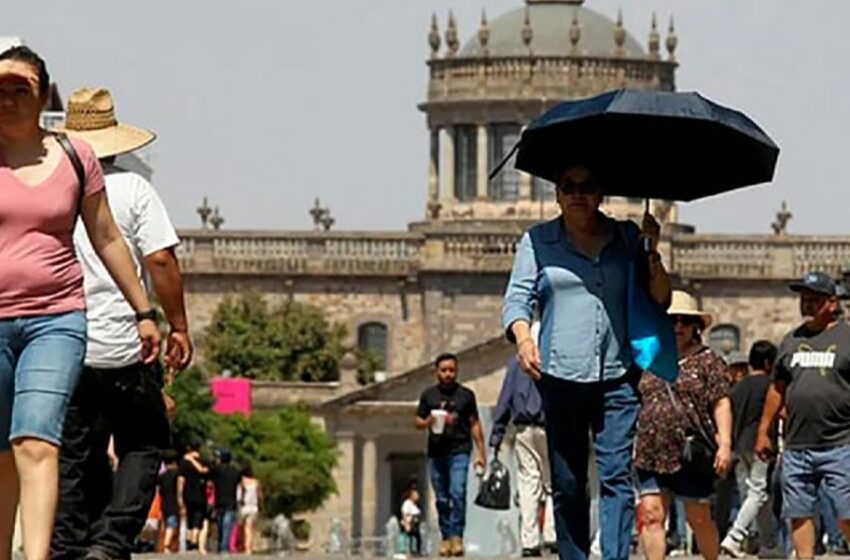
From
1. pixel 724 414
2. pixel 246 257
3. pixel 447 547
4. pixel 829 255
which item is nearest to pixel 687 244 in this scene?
pixel 829 255

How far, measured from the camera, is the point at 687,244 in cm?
11469

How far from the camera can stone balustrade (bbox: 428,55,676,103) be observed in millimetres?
121438

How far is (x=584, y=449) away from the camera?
61.9 ft

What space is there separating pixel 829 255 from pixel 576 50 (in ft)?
44.1

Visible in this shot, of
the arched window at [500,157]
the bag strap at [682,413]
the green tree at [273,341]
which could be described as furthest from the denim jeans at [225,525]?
the arched window at [500,157]

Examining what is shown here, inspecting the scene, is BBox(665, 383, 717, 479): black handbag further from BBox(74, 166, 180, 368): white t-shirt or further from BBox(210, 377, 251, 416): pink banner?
BBox(210, 377, 251, 416): pink banner

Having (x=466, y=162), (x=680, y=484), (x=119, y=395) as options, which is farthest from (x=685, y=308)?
(x=466, y=162)

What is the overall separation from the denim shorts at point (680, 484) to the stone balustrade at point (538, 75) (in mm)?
99418

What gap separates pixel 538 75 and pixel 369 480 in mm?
17739

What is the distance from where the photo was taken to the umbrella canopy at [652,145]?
760 inches

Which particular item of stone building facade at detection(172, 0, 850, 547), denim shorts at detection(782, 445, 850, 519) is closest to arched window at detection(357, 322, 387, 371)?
stone building facade at detection(172, 0, 850, 547)

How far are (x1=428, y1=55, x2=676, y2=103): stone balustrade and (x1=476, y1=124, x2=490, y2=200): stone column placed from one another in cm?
104

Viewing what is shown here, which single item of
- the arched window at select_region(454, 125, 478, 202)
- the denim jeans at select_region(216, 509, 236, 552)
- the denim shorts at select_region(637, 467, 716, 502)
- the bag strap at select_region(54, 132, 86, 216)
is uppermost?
the arched window at select_region(454, 125, 478, 202)

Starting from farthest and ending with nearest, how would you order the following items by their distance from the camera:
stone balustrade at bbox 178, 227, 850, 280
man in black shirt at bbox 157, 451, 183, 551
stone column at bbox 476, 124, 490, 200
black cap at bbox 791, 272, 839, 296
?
1. stone column at bbox 476, 124, 490, 200
2. stone balustrade at bbox 178, 227, 850, 280
3. man in black shirt at bbox 157, 451, 183, 551
4. black cap at bbox 791, 272, 839, 296
